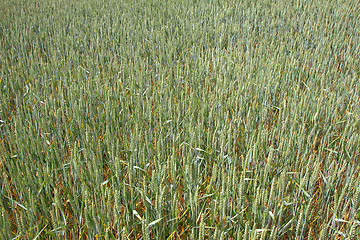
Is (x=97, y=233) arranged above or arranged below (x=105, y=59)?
below

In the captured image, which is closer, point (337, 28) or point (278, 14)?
point (337, 28)

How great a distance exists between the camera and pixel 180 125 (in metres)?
1.80

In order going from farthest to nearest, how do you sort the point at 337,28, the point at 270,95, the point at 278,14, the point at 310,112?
1. the point at 278,14
2. the point at 337,28
3. the point at 270,95
4. the point at 310,112

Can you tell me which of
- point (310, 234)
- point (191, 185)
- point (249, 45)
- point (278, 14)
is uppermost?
point (278, 14)

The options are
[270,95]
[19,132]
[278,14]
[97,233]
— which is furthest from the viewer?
[278,14]

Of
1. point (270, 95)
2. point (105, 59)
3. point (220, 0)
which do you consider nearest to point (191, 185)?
point (270, 95)

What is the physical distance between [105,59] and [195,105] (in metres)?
1.48

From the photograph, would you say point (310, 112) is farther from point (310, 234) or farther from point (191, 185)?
point (191, 185)

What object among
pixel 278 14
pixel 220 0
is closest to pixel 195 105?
pixel 278 14

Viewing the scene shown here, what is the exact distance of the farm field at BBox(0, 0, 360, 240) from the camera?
39.8 inches

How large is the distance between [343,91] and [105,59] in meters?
2.16

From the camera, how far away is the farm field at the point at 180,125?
1011 millimetres

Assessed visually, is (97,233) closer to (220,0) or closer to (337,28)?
(337,28)

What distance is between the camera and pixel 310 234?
1.08 m
